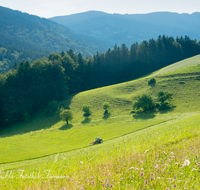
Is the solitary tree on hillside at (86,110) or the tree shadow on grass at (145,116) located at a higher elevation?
the solitary tree on hillside at (86,110)

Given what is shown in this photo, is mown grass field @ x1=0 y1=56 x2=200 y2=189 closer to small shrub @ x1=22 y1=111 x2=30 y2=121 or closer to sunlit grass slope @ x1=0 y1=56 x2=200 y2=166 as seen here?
sunlit grass slope @ x1=0 y1=56 x2=200 y2=166

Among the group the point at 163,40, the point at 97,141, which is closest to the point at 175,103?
the point at 97,141

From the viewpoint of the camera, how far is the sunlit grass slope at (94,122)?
110 ft

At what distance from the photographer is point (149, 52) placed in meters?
103

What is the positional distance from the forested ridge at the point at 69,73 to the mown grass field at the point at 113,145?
7.32 metres

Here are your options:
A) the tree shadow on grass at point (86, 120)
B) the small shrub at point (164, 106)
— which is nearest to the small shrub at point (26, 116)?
the tree shadow on grass at point (86, 120)

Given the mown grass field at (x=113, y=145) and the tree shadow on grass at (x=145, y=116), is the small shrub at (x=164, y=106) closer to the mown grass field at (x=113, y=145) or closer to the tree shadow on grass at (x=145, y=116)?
the mown grass field at (x=113, y=145)

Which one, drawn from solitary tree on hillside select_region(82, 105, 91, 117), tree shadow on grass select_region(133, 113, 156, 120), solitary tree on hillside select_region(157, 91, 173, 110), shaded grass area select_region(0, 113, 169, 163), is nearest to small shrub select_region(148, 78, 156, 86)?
solitary tree on hillside select_region(157, 91, 173, 110)

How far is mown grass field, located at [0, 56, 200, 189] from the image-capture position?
4965mm

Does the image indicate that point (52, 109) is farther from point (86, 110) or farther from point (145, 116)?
point (145, 116)

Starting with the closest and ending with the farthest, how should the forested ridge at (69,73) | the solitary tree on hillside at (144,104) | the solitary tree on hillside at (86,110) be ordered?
the solitary tree on hillside at (144,104) → the solitary tree on hillside at (86,110) → the forested ridge at (69,73)

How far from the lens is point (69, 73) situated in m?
85.6

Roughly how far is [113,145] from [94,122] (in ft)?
139

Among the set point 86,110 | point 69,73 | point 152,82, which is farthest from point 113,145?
point 69,73
